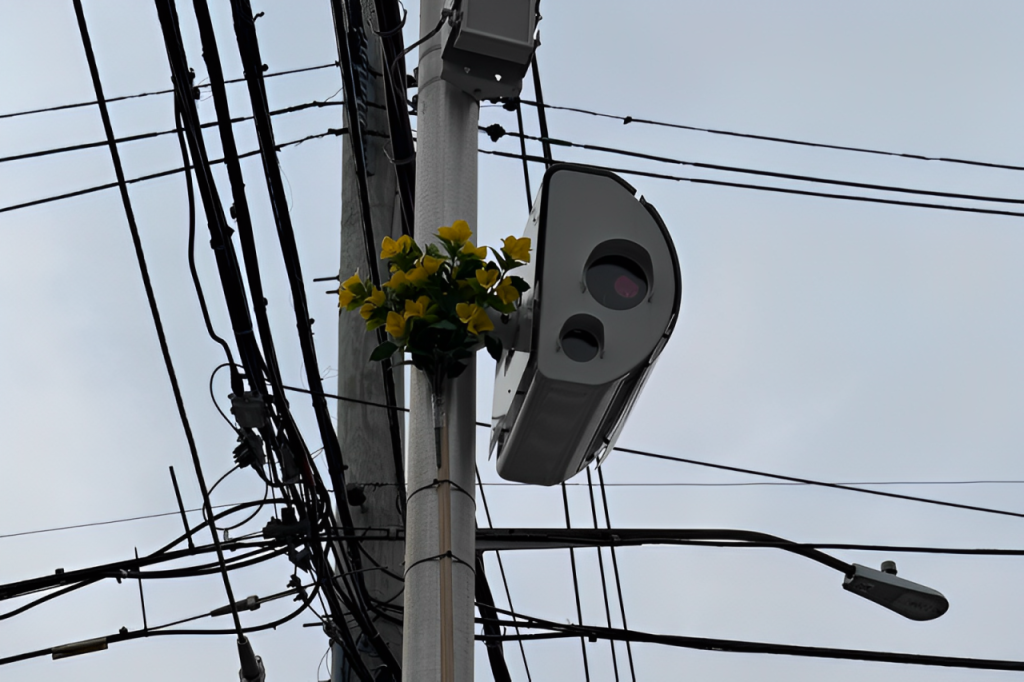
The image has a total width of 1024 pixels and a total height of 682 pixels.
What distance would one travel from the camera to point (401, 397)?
15.3 ft

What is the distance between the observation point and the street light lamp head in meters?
3.88

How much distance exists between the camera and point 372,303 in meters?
2.72

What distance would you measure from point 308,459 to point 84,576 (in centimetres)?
92

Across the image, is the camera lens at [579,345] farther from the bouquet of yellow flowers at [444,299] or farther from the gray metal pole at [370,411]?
the gray metal pole at [370,411]

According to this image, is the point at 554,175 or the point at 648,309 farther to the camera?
the point at 554,175

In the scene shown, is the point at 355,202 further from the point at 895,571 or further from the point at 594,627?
→ the point at 895,571

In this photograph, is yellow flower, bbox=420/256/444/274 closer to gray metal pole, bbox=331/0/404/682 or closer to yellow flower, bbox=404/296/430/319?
yellow flower, bbox=404/296/430/319

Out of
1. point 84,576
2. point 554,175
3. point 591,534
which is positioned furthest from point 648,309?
point 84,576

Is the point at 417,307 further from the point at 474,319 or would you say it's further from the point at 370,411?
the point at 370,411

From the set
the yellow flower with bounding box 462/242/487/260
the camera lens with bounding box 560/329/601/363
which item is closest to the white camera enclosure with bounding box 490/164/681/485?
the camera lens with bounding box 560/329/601/363

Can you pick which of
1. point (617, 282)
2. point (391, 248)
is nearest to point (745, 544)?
point (617, 282)

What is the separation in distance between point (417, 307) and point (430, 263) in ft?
0.38

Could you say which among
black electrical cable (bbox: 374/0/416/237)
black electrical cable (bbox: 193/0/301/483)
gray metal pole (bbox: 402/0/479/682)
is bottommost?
gray metal pole (bbox: 402/0/479/682)

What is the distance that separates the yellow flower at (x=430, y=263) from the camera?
2672 mm
